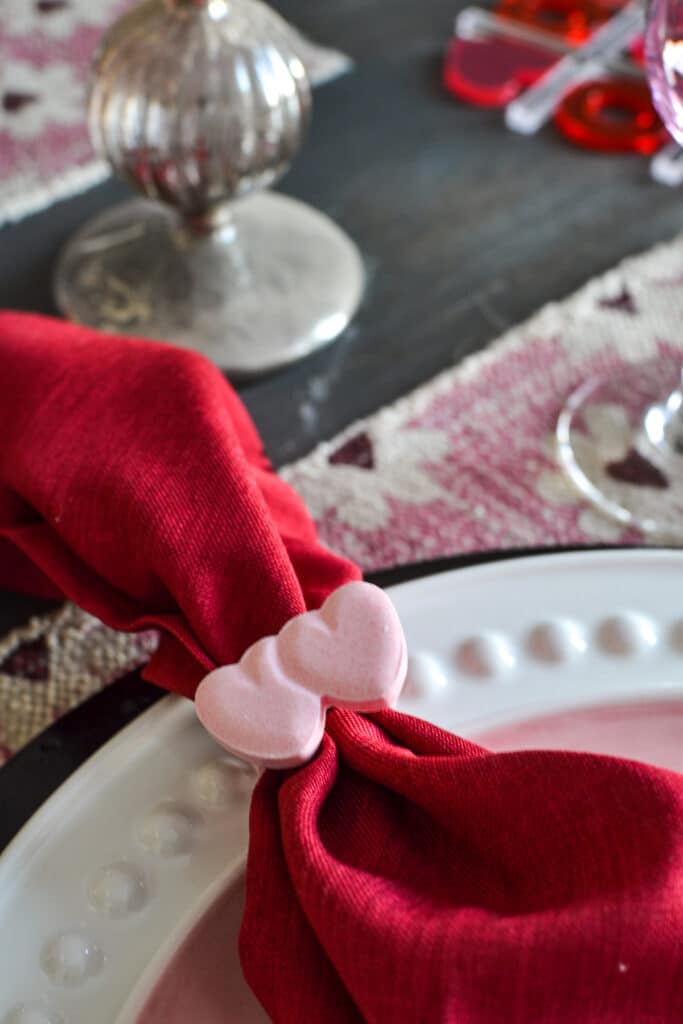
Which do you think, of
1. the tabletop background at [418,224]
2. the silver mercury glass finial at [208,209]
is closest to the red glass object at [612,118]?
the tabletop background at [418,224]

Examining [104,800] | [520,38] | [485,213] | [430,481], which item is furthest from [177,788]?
[520,38]

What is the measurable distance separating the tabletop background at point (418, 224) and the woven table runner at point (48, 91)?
0.03 ft

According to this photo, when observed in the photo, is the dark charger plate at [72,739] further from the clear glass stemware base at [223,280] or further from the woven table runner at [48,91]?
the woven table runner at [48,91]

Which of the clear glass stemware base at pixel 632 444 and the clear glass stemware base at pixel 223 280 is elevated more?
the clear glass stemware base at pixel 223 280

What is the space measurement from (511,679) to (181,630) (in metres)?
0.07

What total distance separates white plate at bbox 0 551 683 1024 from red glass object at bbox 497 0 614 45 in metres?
0.35

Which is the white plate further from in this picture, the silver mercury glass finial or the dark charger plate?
the silver mercury glass finial

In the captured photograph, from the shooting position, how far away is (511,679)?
0.23 metres

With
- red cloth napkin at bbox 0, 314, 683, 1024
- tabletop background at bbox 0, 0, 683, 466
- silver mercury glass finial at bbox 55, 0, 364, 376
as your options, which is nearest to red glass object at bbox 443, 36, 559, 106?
tabletop background at bbox 0, 0, 683, 466

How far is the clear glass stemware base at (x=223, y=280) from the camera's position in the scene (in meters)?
0.38

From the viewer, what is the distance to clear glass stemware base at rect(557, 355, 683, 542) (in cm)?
32

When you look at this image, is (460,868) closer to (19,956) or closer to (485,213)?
(19,956)

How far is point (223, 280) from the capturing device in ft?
1.29

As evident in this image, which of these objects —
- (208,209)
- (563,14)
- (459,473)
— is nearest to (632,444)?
(459,473)
